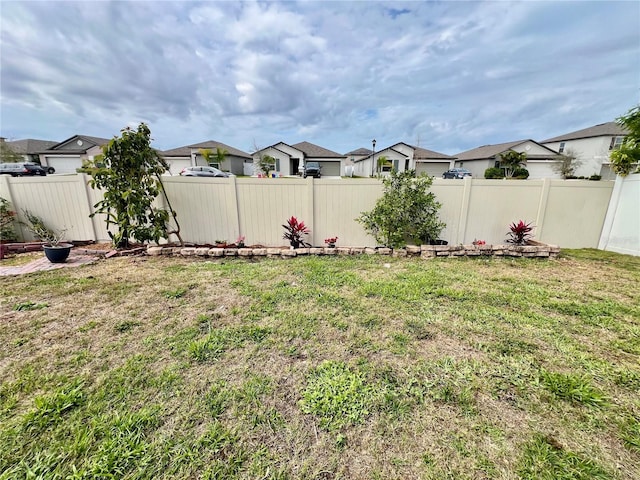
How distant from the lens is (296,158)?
30953 millimetres

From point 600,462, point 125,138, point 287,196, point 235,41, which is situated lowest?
point 600,462

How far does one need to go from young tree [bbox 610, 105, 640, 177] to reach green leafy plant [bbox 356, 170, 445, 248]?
4215 mm

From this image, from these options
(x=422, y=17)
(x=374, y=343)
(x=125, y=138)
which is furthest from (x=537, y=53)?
(x=125, y=138)

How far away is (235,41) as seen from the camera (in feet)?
24.0

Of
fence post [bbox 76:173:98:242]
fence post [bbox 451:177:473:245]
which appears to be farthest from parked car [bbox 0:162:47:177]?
fence post [bbox 451:177:473:245]

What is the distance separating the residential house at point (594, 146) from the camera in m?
26.5

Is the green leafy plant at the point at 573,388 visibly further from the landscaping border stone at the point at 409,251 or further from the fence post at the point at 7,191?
the fence post at the point at 7,191

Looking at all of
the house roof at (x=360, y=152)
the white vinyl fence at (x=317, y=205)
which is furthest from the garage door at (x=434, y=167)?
the white vinyl fence at (x=317, y=205)

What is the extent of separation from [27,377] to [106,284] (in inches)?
83.9

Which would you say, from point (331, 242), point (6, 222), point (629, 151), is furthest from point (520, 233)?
point (6, 222)

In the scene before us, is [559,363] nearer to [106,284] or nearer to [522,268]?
[522,268]

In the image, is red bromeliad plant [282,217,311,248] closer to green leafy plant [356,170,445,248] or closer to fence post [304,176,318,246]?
fence post [304,176,318,246]

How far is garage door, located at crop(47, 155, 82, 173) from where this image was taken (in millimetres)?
28641

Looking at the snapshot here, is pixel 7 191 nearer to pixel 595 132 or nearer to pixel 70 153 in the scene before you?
pixel 70 153
